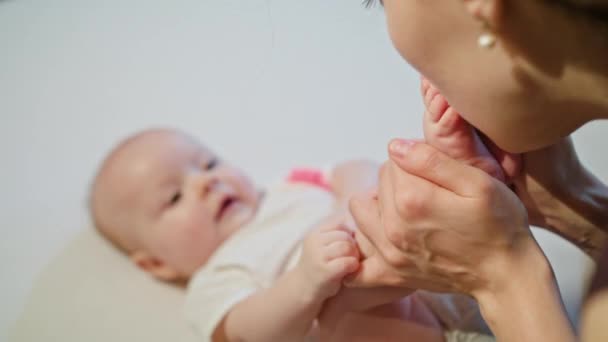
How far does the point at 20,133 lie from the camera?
1296 mm

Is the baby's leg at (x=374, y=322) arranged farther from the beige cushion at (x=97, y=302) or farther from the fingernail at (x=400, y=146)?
the beige cushion at (x=97, y=302)

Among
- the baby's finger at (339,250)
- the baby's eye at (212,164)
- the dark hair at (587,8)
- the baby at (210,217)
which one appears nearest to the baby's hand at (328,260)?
the baby's finger at (339,250)

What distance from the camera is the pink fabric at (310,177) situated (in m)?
1.13

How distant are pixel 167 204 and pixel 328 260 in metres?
0.51

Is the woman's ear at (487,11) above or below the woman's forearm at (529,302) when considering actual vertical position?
above

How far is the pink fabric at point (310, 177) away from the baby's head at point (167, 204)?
94 millimetres

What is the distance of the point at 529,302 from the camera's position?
51 cm

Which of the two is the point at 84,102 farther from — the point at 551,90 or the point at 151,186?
the point at 551,90

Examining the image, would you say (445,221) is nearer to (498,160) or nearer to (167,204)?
(498,160)

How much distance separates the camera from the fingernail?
56 centimetres

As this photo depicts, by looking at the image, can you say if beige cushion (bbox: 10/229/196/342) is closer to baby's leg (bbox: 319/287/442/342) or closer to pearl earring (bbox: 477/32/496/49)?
baby's leg (bbox: 319/287/442/342)

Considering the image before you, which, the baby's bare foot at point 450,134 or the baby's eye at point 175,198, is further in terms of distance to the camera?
the baby's eye at point 175,198

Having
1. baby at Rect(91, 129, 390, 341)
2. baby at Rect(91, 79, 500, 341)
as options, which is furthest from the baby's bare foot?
baby at Rect(91, 129, 390, 341)

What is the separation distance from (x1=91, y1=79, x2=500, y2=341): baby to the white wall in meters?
0.09
